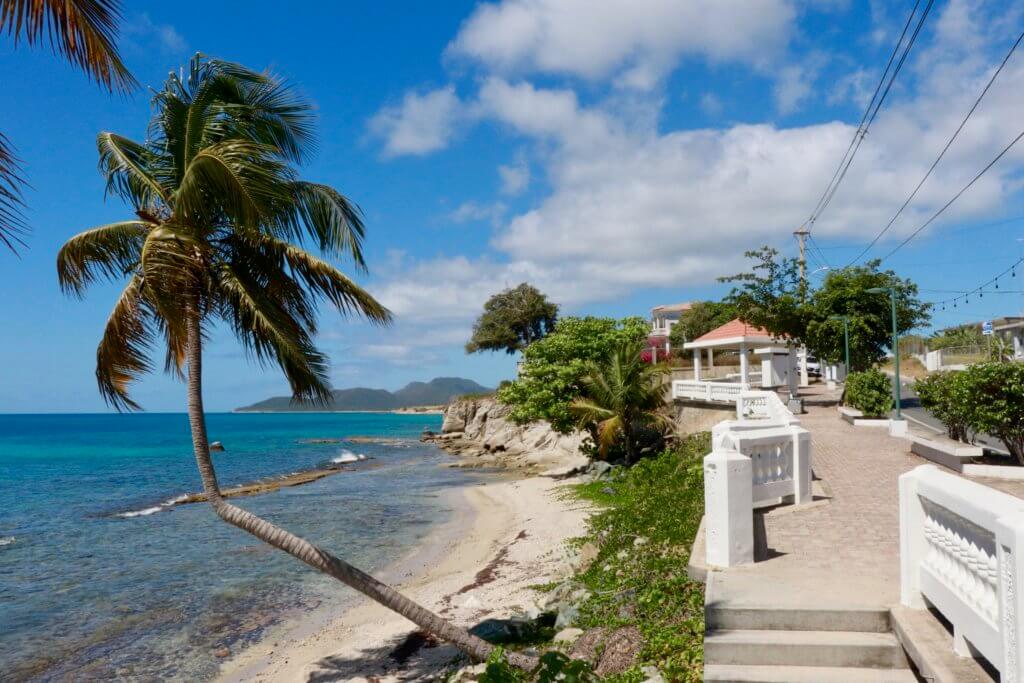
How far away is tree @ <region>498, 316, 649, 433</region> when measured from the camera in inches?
1017

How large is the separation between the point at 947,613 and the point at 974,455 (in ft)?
36.5

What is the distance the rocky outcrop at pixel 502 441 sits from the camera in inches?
1396

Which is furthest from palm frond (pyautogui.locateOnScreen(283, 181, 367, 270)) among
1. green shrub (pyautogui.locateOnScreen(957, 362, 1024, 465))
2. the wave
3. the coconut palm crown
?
the wave

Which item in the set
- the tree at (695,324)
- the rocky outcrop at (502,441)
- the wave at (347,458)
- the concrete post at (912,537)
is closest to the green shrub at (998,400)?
the concrete post at (912,537)

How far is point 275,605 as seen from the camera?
14.1m

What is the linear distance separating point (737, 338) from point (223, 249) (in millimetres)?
27963

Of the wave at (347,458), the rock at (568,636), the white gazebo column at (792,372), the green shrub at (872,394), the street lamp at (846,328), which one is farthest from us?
the wave at (347,458)

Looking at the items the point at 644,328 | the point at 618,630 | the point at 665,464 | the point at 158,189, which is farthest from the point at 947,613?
the point at 644,328

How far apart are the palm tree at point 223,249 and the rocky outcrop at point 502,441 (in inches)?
782

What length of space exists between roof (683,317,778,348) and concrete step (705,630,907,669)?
28327 millimetres

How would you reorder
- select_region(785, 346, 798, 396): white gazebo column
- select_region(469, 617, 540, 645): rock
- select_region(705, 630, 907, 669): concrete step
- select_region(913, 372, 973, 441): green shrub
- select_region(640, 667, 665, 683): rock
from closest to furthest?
select_region(705, 630, 907, 669): concrete step < select_region(640, 667, 665, 683): rock < select_region(469, 617, 540, 645): rock < select_region(913, 372, 973, 441): green shrub < select_region(785, 346, 798, 396): white gazebo column

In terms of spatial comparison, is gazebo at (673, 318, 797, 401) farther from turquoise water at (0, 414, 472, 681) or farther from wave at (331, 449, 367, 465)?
wave at (331, 449, 367, 465)

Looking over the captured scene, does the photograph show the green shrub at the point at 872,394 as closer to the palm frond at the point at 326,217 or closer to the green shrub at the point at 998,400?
the green shrub at the point at 998,400

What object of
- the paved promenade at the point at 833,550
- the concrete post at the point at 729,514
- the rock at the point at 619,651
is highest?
the concrete post at the point at 729,514
